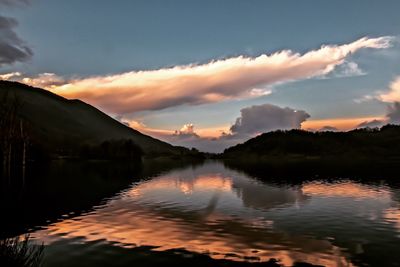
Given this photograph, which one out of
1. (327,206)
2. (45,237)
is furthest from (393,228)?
(45,237)

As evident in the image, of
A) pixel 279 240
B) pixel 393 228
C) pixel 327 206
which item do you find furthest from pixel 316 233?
pixel 327 206

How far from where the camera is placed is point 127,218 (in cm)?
5831

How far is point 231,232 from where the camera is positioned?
47.5m

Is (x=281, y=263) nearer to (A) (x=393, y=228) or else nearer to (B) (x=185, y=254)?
(B) (x=185, y=254)

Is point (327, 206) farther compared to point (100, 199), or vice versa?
point (100, 199)

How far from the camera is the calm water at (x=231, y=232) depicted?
3612cm

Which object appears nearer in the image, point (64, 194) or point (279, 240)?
point (279, 240)

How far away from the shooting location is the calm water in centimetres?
3612

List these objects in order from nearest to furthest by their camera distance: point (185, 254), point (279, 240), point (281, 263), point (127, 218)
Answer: point (281, 263), point (185, 254), point (279, 240), point (127, 218)

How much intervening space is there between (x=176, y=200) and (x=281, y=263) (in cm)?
5193

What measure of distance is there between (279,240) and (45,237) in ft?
92.9

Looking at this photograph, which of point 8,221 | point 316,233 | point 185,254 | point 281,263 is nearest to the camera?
point 281,263

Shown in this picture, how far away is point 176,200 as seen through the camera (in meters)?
83.7

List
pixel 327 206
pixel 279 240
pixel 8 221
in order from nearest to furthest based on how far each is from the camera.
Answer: pixel 279 240
pixel 8 221
pixel 327 206
